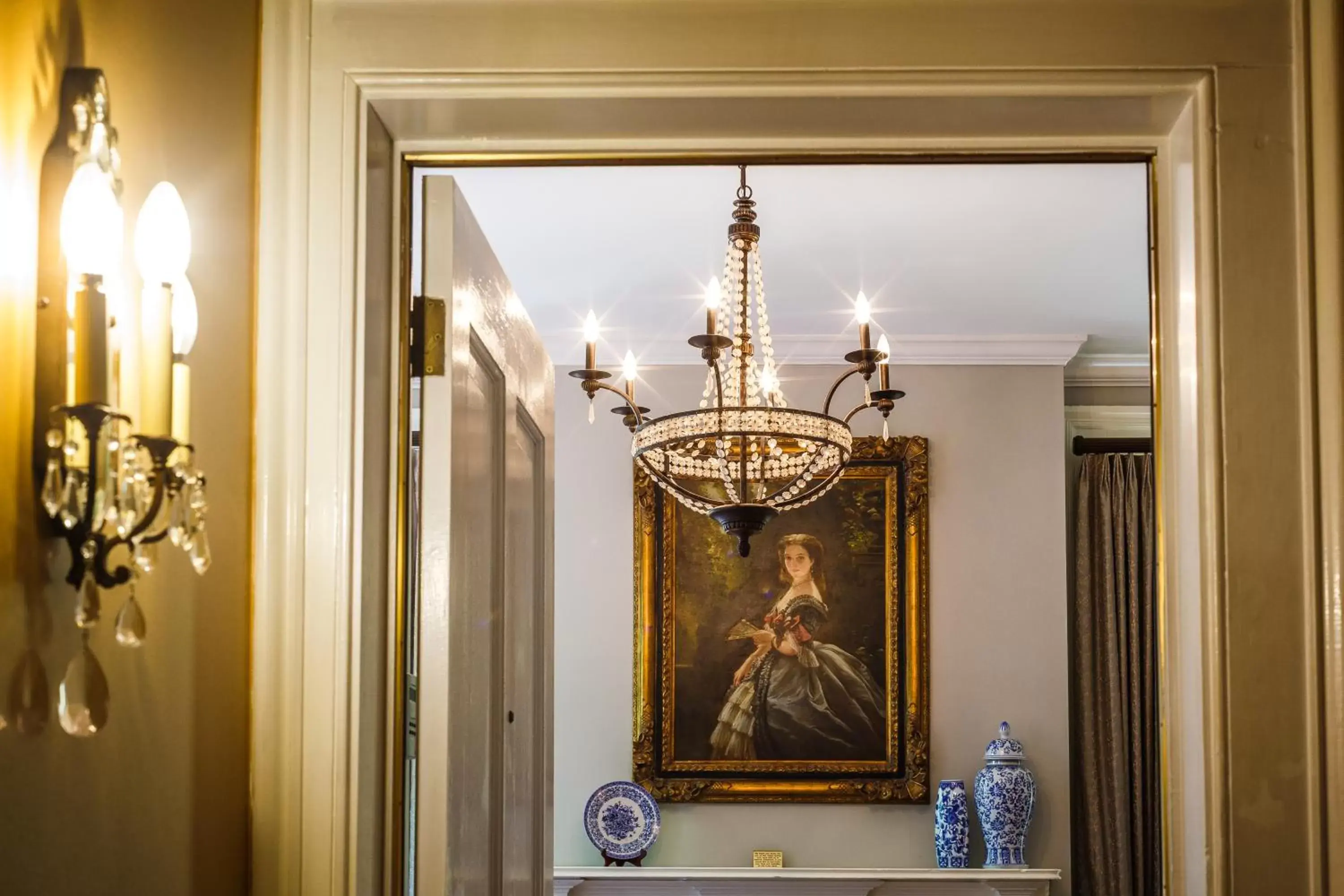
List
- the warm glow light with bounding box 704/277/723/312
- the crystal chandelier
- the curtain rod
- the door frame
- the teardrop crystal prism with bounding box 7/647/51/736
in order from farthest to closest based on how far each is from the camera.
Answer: the curtain rod
the crystal chandelier
the warm glow light with bounding box 704/277/723/312
the door frame
the teardrop crystal prism with bounding box 7/647/51/736

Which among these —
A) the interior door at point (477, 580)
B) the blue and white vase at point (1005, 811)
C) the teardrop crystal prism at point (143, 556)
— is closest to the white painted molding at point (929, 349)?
the blue and white vase at point (1005, 811)

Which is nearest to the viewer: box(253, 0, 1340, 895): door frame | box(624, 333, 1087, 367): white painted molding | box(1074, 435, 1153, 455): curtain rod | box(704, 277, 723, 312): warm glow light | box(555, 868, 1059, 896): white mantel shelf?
box(253, 0, 1340, 895): door frame

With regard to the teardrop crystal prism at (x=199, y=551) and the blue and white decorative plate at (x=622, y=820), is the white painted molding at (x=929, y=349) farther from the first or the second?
the teardrop crystal prism at (x=199, y=551)

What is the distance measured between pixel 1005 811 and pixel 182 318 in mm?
4528

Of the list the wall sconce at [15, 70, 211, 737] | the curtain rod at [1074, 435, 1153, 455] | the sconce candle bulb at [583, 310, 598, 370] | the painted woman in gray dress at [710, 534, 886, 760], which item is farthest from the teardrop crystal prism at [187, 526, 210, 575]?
the curtain rod at [1074, 435, 1153, 455]

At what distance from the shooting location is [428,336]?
74.5 inches

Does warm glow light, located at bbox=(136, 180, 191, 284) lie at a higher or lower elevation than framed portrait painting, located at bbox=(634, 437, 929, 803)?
higher

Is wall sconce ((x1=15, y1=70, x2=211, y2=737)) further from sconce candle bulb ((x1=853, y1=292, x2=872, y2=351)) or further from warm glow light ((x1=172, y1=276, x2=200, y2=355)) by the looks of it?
sconce candle bulb ((x1=853, y1=292, x2=872, y2=351))

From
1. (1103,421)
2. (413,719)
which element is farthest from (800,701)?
(413,719)

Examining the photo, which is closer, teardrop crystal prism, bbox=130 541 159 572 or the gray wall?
teardrop crystal prism, bbox=130 541 159 572

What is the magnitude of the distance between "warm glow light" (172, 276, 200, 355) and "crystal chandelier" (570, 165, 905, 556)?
165cm

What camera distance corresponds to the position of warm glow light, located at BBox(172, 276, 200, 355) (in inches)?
50.3

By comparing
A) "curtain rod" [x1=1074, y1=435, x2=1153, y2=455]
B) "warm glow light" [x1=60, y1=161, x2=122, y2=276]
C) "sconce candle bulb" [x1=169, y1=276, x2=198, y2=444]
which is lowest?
"sconce candle bulb" [x1=169, y1=276, x2=198, y2=444]

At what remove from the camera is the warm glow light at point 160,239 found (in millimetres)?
1246
